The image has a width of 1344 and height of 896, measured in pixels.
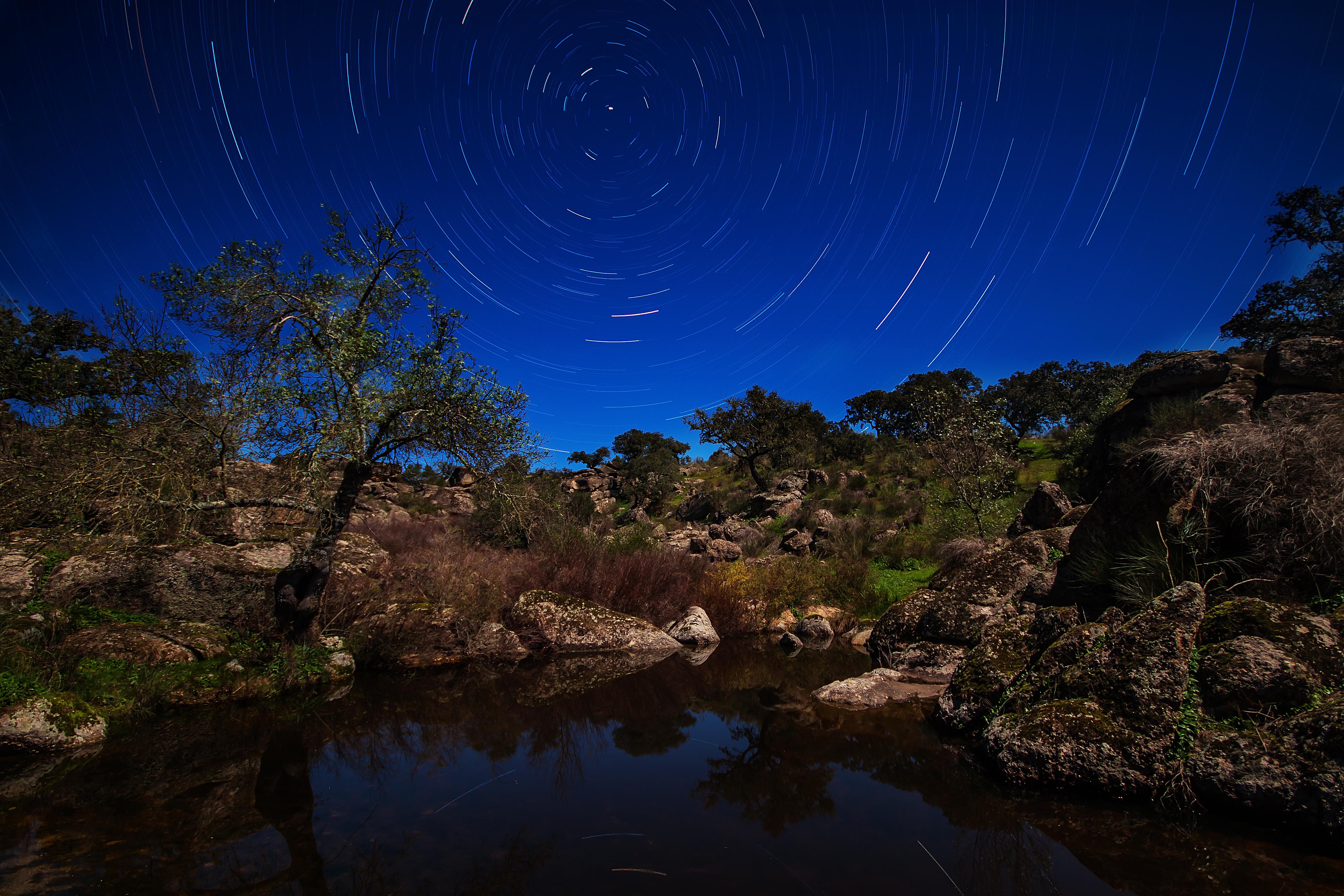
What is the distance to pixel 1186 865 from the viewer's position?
178 inches

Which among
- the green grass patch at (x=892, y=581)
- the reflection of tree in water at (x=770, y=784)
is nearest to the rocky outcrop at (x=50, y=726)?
the reflection of tree in water at (x=770, y=784)

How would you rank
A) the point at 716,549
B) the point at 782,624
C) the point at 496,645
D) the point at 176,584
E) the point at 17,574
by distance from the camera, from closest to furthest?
the point at 17,574 → the point at 176,584 → the point at 496,645 → the point at 782,624 → the point at 716,549

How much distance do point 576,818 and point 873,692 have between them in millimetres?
6398

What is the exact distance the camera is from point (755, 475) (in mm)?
43188

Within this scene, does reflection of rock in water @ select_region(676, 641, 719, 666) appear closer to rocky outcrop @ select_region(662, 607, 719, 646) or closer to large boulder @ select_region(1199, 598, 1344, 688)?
rocky outcrop @ select_region(662, 607, 719, 646)

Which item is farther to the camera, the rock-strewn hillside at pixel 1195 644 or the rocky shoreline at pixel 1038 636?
the rocky shoreline at pixel 1038 636

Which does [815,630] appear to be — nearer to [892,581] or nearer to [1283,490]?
[892,581]

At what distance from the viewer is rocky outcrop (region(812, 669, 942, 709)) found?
988 centimetres

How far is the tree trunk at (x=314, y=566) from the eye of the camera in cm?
1093

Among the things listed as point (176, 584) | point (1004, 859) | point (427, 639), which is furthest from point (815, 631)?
point (176, 584)

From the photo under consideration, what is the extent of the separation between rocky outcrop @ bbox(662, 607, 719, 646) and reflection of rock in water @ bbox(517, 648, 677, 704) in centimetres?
93

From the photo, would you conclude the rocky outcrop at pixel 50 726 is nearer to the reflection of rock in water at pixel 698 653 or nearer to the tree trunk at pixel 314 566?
the tree trunk at pixel 314 566

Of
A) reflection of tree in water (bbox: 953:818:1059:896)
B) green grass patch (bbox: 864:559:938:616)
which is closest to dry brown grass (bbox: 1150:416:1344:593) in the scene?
reflection of tree in water (bbox: 953:818:1059:896)

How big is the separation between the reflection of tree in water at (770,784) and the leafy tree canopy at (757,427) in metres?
36.5
